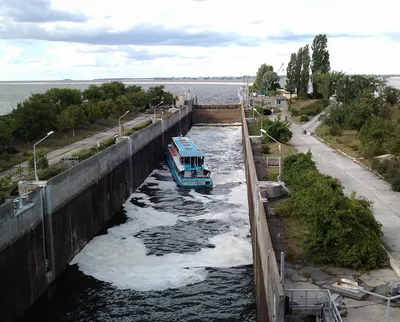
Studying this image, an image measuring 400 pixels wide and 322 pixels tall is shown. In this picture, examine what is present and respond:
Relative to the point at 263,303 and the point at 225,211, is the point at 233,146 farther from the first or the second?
the point at 263,303

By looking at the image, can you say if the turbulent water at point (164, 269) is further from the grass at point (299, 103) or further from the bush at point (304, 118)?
the grass at point (299, 103)

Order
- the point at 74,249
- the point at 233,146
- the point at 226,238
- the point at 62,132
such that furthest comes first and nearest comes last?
the point at 233,146
the point at 62,132
the point at 226,238
the point at 74,249

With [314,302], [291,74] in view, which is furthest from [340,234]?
[291,74]

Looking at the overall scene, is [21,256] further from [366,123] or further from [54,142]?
[366,123]

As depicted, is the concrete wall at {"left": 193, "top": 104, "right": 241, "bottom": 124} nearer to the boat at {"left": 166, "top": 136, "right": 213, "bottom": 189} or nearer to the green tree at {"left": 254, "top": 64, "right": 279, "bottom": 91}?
the green tree at {"left": 254, "top": 64, "right": 279, "bottom": 91}

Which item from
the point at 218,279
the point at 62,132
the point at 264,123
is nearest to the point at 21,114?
the point at 62,132

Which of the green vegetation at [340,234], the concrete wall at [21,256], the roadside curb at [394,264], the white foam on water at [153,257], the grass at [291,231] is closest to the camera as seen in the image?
the roadside curb at [394,264]

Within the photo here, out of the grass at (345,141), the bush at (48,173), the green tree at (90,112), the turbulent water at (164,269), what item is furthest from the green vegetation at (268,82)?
the bush at (48,173)
